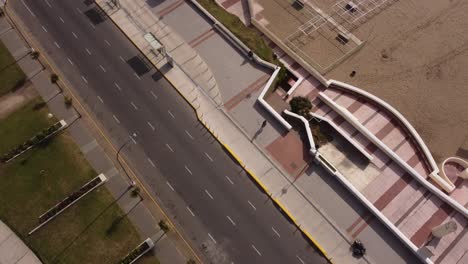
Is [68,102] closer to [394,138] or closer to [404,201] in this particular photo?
[394,138]

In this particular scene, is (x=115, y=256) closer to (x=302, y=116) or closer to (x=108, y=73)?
(x=108, y=73)

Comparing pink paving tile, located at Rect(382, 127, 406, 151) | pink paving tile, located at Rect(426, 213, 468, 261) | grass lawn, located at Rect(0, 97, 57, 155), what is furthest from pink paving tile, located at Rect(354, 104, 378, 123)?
grass lawn, located at Rect(0, 97, 57, 155)

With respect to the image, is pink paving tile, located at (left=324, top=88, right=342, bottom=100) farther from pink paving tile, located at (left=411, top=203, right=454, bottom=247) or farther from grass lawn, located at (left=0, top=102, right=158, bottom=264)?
grass lawn, located at (left=0, top=102, right=158, bottom=264)

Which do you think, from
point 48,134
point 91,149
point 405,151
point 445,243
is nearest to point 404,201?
point 445,243

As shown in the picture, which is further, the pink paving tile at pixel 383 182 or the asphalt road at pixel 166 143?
the pink paving tile at pixel 383 182

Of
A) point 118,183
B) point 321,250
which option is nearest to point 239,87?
point 118,183

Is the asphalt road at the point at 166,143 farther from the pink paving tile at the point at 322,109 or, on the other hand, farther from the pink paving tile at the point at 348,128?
the pink paving tile at the point at 348,128

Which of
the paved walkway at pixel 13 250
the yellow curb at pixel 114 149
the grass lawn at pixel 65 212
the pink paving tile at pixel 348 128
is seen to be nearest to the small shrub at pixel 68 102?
the yellow curb at pixel 114 149

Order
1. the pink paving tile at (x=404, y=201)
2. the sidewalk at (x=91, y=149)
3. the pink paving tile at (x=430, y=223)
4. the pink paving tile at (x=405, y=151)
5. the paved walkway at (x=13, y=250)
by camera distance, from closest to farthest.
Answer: the paved walkway at (x=13, y=250) → the sidewalk at (x=91, y=149) → the pink paving tile at (x=430, y=223) → the pink paving tile at (x=404, y=201) → the pink paving tile at (x=405, y=151)
